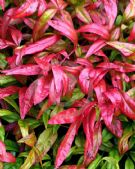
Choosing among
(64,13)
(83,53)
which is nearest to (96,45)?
(83,53)

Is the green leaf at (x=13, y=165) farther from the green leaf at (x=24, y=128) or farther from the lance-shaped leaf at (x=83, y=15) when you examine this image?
the lance-shaped leaf at (x=83, y=15)

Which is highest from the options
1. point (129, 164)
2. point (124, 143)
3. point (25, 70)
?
point (25, 70)

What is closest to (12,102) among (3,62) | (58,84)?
(3,62)

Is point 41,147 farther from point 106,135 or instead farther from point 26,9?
point 26,9

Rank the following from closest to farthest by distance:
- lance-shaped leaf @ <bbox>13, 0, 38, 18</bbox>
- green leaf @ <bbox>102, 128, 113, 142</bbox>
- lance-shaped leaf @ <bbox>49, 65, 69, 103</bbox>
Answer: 1. lance-shaped leaf @ <bbox>49, 65, 69, 103</bbox>
2. lance-shaped leaf @ <bbox>13, 0, 38, 18</bbox>
3. green leaf @ <bbox>102, 128, 113, 142</bbox>

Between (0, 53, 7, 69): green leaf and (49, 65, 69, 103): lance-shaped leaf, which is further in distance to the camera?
(0, 53, 7, 69): green leaf

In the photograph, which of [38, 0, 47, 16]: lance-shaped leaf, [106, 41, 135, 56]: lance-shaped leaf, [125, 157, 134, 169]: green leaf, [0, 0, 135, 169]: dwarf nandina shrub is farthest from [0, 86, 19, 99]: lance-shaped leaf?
[125, 157, 134, 169]: green leaf

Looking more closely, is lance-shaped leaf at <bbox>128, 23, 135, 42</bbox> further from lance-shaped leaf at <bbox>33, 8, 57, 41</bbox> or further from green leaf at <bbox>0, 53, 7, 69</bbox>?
green leaf at <bbox>0, 53, 7, 69</bbox>
